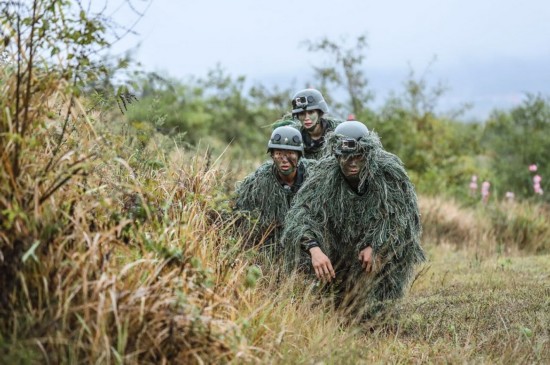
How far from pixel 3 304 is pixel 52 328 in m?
0.33

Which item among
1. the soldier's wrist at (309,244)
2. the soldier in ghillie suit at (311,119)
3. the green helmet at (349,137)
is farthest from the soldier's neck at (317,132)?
the soldier's wrist at (309,244)

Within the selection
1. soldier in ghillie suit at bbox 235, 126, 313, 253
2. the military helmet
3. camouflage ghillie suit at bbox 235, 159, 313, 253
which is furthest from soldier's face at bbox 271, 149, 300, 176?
the military helmet

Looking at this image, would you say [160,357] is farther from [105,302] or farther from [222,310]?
[222,310]

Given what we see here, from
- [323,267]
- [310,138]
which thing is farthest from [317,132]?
[323,267]

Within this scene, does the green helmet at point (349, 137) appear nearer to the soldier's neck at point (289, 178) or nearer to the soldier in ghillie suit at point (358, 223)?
the soldier in ghillie suit at point (358, 223)

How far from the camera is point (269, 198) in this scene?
27.2 feet

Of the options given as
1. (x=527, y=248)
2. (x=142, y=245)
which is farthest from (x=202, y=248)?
(x=527, y=248)

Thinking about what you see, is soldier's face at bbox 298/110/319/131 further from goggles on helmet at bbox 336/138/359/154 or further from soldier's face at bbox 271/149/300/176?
goggles on helmet at bbox 336/138/359/154

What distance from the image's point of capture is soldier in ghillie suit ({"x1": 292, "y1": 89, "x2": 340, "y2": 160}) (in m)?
9.45

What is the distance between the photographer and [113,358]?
4.28 metres

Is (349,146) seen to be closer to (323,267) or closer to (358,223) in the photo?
(358,223)

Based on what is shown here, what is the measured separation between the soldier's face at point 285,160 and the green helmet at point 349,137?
3.64 ft

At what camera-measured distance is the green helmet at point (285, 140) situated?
8.17m

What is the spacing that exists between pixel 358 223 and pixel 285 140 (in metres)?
1.32
